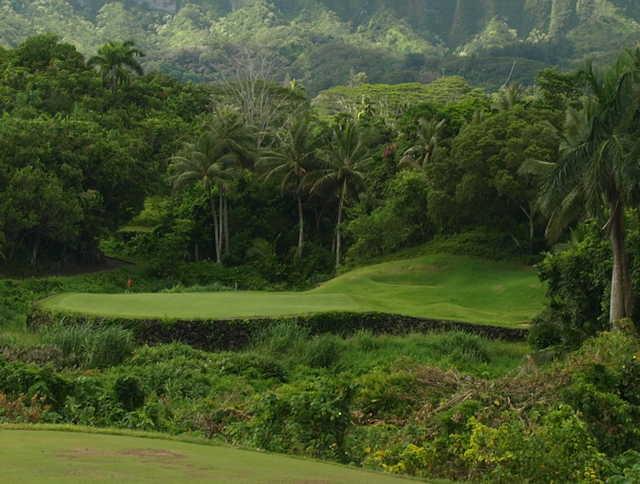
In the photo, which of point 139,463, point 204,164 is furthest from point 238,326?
point 204,164

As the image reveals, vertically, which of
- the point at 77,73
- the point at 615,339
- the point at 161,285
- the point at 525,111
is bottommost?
the point at 161,285

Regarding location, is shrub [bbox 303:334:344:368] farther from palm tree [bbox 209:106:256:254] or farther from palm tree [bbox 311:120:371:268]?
palm tree [bbox 209:106:256:254]

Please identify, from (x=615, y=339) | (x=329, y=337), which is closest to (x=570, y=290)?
(x=329, y=337)

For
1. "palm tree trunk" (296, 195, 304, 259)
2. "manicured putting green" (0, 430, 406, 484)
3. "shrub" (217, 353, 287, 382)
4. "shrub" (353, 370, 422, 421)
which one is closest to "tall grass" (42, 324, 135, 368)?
"shrub" (217, 353, 287, 382)

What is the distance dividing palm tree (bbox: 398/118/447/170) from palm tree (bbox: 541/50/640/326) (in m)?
31.5

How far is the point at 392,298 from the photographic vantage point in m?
38.9

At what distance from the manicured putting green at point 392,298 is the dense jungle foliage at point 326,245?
189cm

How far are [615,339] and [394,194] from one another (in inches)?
1448

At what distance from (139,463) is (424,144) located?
50023 millimetres

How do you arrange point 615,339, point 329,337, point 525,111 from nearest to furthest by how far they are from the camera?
point 615,339 < point 329,337 < point 525,111

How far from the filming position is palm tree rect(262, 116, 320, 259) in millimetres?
58219

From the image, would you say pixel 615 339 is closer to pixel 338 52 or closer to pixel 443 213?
pixel 443 213

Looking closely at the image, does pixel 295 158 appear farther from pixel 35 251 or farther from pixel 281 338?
pixel 281 338

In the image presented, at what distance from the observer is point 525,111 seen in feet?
154
